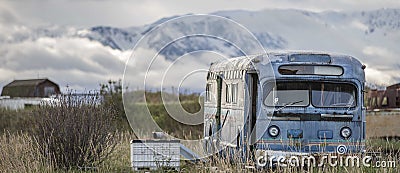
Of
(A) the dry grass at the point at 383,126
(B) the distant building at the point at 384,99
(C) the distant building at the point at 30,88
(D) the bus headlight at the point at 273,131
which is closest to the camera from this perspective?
(D) the bus headlight at the point at 273,131

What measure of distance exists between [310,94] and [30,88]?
59.7 m

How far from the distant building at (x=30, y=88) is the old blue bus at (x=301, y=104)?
53565mm

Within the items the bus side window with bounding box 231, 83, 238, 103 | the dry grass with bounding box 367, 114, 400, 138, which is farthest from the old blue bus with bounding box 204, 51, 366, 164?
the dry grass with bounding box 367, 114, 400, 138

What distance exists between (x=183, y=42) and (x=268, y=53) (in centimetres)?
254

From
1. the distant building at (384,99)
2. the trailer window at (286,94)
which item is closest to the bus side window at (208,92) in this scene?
the trailer window at (286,94)

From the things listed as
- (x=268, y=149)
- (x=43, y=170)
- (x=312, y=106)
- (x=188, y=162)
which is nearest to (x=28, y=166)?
(x=43, y=170)

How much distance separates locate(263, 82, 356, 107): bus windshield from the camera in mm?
15680

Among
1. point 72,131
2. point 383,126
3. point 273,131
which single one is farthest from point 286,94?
point 383,126

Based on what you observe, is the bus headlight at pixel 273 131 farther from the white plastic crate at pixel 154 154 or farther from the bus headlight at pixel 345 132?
the white plastic crate at pixel 154 154

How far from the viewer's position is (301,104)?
1572 centimetres

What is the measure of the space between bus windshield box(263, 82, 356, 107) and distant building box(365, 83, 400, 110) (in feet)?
55.6

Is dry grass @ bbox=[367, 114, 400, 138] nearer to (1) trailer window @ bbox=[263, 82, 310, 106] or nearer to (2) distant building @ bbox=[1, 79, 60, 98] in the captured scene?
(1) trailer window @ bbox=[263, 82, 310, 106]

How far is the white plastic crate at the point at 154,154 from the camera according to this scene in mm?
16359

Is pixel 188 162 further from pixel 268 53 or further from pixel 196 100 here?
pixel 196 100
